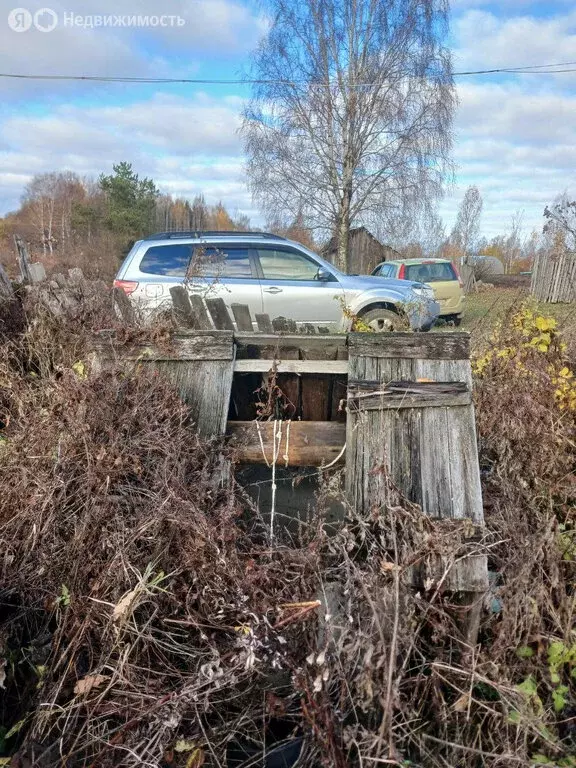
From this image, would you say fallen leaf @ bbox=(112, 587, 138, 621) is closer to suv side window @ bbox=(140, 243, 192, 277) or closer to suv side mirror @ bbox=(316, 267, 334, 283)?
suv side window @ bbox=(140, 243, 192, 277)

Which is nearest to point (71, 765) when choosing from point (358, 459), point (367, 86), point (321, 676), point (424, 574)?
point (321, 676)

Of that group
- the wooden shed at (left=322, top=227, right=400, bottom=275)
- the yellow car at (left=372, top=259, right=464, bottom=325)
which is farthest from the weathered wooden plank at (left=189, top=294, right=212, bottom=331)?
the wooden shed at (left=322, top=227, right=400, bottom=275)

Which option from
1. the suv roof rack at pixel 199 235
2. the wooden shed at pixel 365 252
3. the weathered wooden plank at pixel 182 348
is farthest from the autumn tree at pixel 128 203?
the weathered wooden plank at pixel 182 348

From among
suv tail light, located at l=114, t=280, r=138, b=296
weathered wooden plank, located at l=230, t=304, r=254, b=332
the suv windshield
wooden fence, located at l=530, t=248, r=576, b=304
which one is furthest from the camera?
wooden fence, located at l=530, t=248, r=576, b=304

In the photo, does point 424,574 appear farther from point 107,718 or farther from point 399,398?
point 107,718

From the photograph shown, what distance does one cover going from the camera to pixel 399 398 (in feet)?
11.2

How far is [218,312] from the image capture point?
499 centimetres

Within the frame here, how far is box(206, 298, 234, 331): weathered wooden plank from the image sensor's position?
495 cm

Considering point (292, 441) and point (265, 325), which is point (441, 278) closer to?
point (265, 325)

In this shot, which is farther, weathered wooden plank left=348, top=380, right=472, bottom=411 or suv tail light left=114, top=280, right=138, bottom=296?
suv tail light left=114, top=280, right=138, bottom=296

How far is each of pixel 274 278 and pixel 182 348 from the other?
4.28 metres

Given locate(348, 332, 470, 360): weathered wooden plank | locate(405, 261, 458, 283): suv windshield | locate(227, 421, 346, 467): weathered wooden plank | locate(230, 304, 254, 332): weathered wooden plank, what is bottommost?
locate(227, 421, 346, 467): weathered wooden plank

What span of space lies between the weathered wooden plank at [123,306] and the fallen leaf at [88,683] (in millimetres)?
3171

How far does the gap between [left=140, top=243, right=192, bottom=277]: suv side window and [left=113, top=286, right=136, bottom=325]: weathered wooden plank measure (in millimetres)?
1796
